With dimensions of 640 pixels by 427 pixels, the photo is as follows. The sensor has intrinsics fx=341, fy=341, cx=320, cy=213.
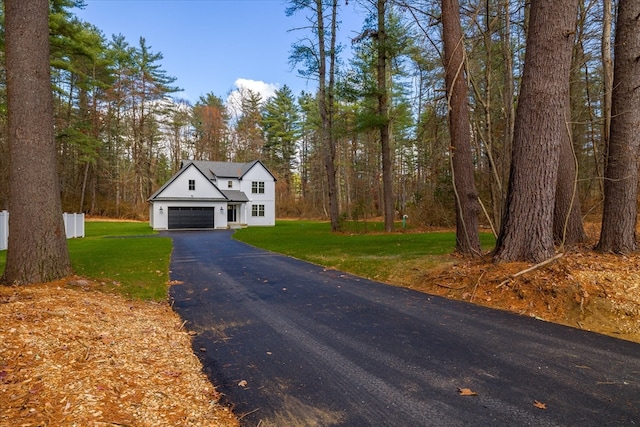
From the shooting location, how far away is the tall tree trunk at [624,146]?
19.2 feet

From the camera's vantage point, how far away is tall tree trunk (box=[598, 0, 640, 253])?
5.84 m

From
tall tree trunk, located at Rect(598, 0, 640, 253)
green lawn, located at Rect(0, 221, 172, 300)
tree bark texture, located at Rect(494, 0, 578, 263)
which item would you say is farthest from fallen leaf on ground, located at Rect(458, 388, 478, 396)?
tall tree trunk, located at Rect(598, 0, 640, 253)

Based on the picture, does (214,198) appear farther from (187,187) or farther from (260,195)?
(260,195)

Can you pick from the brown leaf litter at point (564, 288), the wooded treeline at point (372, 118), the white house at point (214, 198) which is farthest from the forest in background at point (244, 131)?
the brown leaf litter at point (564, 288)

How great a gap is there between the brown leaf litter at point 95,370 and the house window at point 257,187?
27.2 metres

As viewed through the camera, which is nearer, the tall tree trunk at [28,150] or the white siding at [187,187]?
the tall tree trunk at [28,150]

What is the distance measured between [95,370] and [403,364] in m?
2.59

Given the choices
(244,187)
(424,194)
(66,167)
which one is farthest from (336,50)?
(66,167)

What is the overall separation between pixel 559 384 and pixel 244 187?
1185 inches

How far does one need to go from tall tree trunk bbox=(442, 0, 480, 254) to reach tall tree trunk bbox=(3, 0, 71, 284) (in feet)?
25.0

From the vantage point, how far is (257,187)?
31.5m

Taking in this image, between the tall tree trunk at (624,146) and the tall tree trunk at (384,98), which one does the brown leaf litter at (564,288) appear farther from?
the tall tree trunk at (384,98)

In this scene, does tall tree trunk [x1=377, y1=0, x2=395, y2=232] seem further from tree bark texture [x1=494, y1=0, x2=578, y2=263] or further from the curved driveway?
the curved driveway

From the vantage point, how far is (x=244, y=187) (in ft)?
103
